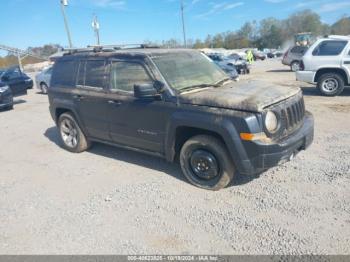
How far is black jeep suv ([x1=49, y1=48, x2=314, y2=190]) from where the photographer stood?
3740 mm

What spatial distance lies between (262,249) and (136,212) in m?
1.61

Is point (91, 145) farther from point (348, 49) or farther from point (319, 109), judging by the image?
point (348, 49)

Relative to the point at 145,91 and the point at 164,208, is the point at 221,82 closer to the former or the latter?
the point at 145,91

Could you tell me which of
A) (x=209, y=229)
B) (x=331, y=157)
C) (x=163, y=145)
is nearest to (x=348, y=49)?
(x=331, y=157)

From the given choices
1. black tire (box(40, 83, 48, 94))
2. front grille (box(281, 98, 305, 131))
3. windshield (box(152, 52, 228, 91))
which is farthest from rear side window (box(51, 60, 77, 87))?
black tire (box(40, 83, 48, 94))

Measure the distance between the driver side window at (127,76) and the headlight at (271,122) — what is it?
1736 mm

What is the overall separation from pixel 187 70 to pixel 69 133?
120 inches

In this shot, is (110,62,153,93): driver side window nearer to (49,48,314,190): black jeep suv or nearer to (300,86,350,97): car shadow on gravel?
(49,48,314,190): black jeep suv

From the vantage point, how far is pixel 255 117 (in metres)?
3.64

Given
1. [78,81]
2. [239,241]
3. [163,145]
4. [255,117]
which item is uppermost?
[78,81]

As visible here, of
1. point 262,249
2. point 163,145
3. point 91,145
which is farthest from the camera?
point 91,145

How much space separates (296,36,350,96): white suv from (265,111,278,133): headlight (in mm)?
7259

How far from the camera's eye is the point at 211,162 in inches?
163

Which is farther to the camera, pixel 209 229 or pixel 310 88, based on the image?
pixel 310 88
